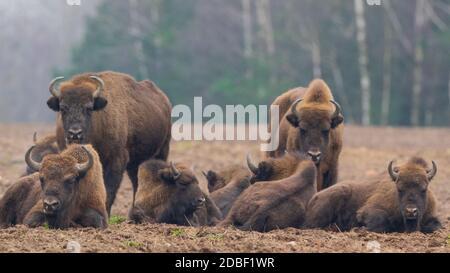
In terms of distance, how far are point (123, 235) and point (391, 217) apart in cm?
356

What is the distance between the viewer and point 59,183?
11.6 meters

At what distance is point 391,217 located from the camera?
41.3ft

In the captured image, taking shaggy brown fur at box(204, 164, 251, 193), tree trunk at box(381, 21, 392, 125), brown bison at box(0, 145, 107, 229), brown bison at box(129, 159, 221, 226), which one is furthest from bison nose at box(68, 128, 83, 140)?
tree trunk at box(381, 21, 392, 125)

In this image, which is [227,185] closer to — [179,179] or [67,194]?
[179,179]

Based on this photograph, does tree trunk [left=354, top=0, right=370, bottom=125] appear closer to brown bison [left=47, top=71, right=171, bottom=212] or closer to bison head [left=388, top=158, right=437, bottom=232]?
brown bison [left=47, top=71, right=171, bottom=212]

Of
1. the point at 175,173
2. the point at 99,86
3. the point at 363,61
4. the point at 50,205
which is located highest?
the point at 363,61

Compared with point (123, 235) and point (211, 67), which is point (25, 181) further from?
point (211, 67)

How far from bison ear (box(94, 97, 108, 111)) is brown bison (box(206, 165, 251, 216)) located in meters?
2.06

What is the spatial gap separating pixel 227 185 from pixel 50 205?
400 cm

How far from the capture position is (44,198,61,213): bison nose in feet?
37.2

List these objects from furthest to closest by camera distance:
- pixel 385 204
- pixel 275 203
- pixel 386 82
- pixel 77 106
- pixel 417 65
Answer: pixel 386 82 < pixel 417 65 < pixel 77 106 < pixel 385 204 < pixel 275 203

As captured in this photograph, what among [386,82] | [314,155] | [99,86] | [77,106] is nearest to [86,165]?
[77,106]

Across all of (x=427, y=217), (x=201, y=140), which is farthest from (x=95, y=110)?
(x=201, y=140)
